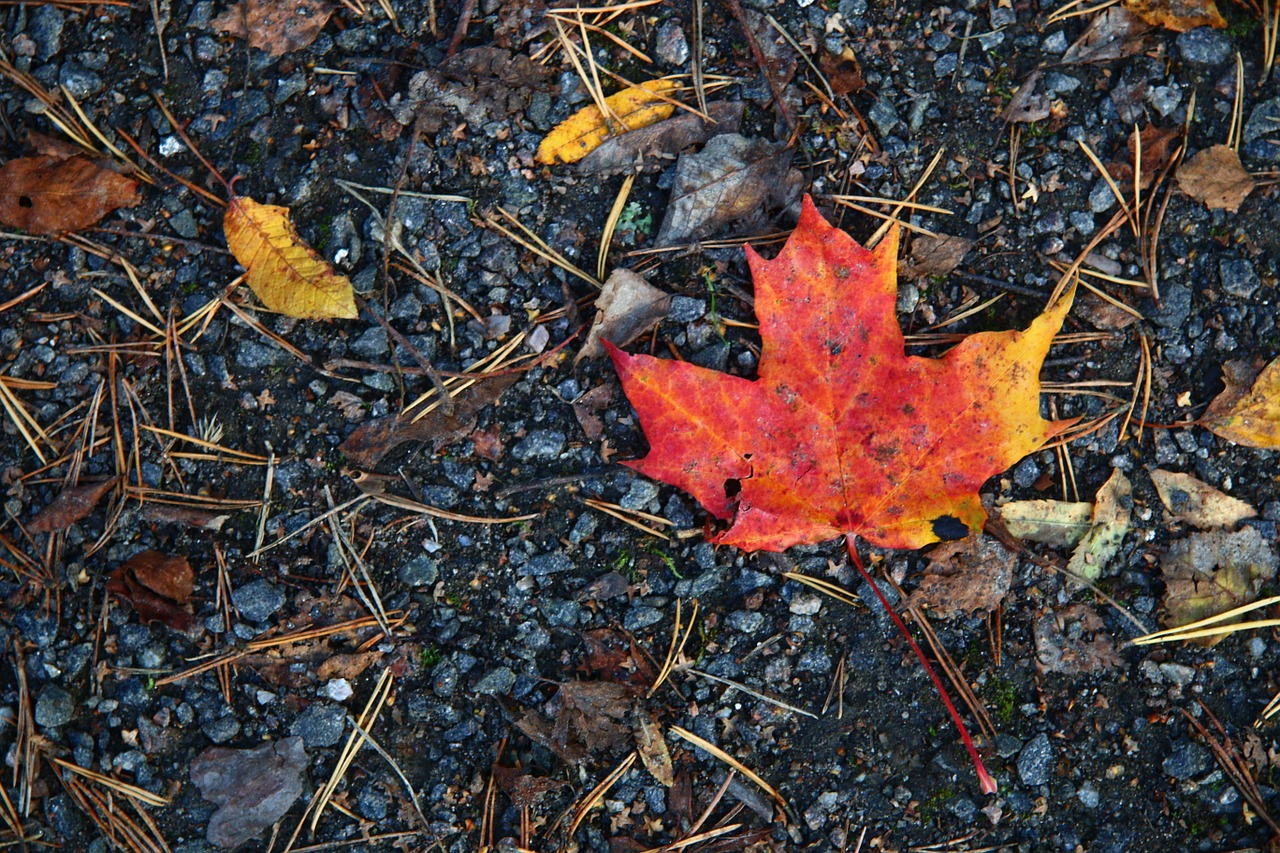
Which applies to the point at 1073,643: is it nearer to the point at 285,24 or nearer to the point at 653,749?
the point at 653,749

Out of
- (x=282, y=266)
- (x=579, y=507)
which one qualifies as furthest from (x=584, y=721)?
(x=282, y=266)

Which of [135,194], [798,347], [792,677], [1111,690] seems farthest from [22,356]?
[1111,690]

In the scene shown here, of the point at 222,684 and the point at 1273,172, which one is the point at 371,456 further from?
the point at 1273,172

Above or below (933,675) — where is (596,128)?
above

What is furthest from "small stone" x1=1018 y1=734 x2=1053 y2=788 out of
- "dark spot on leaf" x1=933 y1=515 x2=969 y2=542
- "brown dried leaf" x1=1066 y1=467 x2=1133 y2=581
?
"dark spot on leaf" x1=933 y1=515 x2=969 y2=542

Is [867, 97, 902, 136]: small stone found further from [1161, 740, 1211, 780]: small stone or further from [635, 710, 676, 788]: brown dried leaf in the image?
[1161, 740, 1211, 780]: small stone
